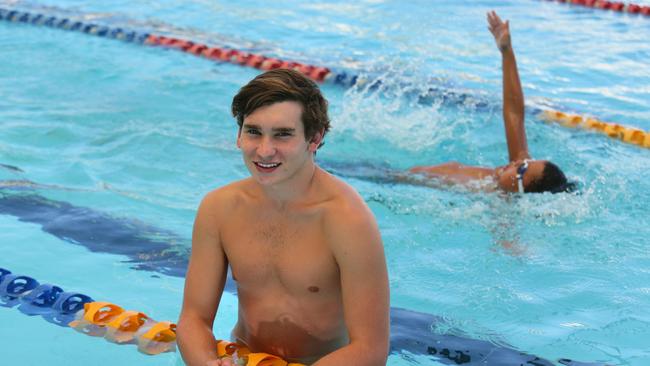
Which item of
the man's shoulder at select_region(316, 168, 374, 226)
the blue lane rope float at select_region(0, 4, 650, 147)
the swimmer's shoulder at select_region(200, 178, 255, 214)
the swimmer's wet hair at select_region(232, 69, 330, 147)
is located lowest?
the blue lane rope float at select_region(0, 4, 650, 147)

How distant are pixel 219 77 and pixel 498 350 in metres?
5.61

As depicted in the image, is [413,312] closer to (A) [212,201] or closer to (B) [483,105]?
(A) [212,201]

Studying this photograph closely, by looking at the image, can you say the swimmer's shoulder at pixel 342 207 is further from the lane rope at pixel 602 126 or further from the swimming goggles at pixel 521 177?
the lane rope at pixel 602 126

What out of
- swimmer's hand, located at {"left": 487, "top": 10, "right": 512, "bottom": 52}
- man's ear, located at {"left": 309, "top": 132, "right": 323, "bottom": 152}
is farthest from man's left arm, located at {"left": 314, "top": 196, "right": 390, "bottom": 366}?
swimmer's hand, located at {"left": 487, "top": 10, "right": 512, "bottom": 52}

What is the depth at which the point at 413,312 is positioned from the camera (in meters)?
4.19

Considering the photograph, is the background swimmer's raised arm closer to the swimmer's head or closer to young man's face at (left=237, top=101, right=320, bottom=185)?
the swimmer's head

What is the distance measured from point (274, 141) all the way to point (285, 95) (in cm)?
13

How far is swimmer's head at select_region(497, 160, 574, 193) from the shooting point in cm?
549

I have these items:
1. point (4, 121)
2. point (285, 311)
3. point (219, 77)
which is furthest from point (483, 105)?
point (285, 311)

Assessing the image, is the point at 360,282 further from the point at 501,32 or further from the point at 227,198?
the point at 501,32

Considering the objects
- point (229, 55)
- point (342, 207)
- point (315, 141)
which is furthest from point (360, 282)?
point (229, 55)

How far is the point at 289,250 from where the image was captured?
8.73 ft

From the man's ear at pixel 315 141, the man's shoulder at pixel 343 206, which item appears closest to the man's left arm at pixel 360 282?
the man's shoulder at pixel 343 206

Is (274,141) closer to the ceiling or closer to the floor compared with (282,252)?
closer to the ceiling
